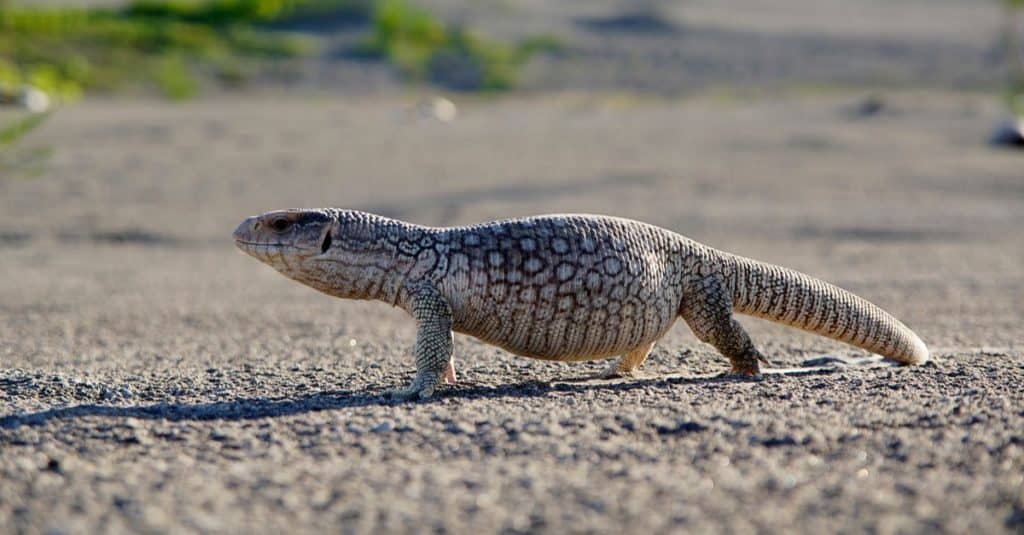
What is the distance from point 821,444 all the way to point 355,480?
216 centimetres

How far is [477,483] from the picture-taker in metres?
5.35

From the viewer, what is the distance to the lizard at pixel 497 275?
298 inches

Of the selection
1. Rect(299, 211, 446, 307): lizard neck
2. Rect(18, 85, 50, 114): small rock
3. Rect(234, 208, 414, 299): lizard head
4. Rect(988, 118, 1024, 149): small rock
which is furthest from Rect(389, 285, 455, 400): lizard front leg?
Rect(988, 118, 1024, 149): small rock

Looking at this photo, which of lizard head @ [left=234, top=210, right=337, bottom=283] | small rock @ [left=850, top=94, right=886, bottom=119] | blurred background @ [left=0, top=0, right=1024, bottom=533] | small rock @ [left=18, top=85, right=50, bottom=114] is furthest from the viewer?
small rock @ [left=850, top=94, right=886, bottom=119]

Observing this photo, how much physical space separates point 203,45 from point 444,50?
333 inches

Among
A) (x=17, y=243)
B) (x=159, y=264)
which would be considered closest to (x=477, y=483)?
(x=159, y=264)

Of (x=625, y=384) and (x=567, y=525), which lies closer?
(x=567, y=525)

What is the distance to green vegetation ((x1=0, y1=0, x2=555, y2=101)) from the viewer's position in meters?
35.3

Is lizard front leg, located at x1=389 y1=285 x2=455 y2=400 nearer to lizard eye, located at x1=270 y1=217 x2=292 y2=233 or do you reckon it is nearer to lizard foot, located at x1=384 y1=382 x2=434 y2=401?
lizard foot, located at x1=384 y1=382 x2=434 y2=401

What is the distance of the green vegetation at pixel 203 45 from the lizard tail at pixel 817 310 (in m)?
24.8

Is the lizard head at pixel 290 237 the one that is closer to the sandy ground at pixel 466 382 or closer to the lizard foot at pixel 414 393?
the sandy ground at pixel 466 382

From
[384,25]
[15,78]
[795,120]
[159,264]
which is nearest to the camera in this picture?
[159,264]

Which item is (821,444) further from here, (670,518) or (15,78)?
(15,78)

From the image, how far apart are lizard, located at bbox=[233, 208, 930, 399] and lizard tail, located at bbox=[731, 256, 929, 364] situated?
0.51m
